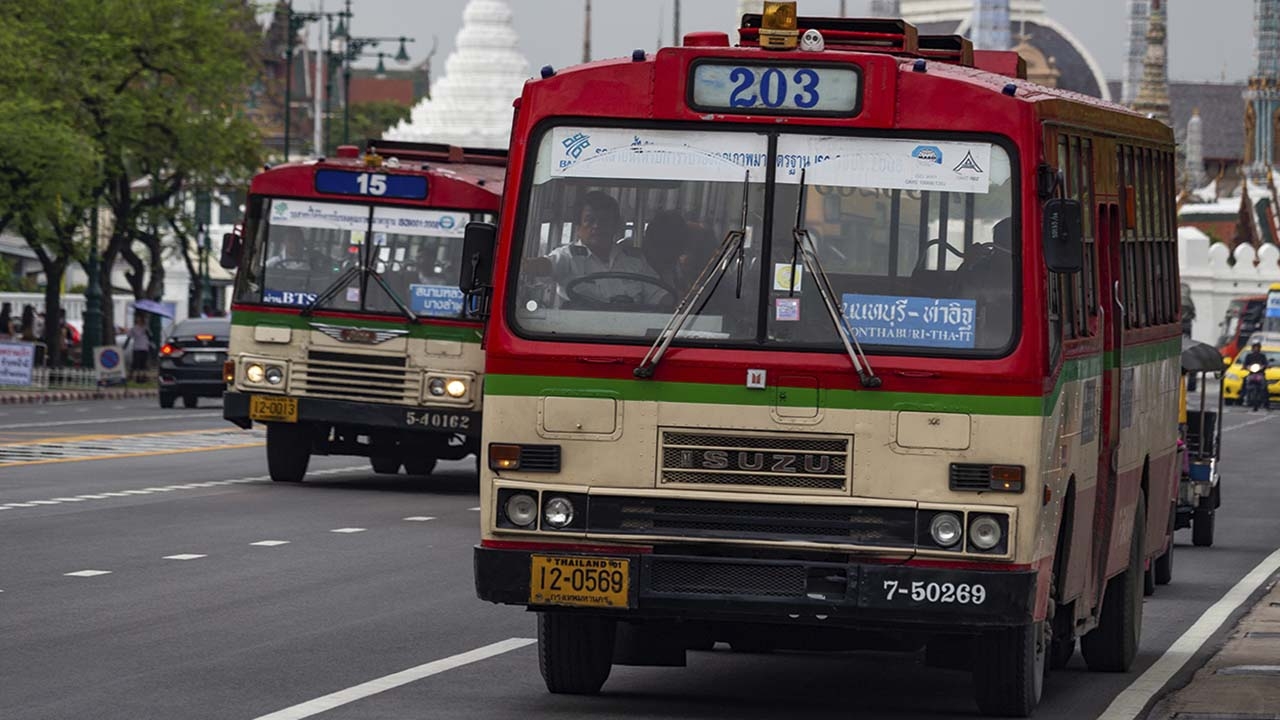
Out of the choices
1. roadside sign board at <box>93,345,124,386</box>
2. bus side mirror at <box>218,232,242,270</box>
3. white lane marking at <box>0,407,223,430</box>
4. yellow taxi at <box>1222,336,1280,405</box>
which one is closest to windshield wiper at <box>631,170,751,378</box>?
bus side mirror at <box>218,232,242,270</box>

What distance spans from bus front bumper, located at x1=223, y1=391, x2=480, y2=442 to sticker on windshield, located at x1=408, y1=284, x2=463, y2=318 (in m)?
0.85

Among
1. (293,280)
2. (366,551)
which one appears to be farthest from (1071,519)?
(293,280)

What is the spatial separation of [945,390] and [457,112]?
140604mm

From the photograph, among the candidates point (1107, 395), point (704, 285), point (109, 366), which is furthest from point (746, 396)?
point (109, 366)

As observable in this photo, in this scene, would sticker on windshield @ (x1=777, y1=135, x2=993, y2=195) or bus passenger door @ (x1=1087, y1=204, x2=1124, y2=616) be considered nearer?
sticker on windshield @ (x1=777, y1=135, x2=993, y2=195)

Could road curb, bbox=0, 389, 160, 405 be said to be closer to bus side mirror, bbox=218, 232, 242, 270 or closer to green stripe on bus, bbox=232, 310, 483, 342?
bus side mirror, bbox=218, 232, 242, 270

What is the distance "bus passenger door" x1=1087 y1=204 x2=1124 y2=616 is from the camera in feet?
39.6

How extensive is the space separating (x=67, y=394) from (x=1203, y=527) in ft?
103

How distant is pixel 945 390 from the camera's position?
10016 mm

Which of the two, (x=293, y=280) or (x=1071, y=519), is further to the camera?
(x=293, y=280)

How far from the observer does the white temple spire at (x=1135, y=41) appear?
192 metres

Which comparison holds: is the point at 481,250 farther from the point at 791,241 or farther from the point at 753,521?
the point at 753,521

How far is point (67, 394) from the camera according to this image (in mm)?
49625

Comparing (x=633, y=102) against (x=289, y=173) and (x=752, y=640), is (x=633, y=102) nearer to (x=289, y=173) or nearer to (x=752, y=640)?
(x=752, y=640)
